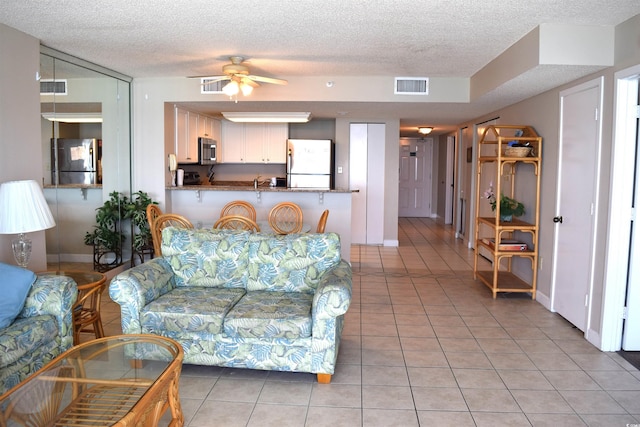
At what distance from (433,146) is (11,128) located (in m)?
10.5

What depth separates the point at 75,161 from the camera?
4816 mm

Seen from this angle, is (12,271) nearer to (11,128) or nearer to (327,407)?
(11,128)

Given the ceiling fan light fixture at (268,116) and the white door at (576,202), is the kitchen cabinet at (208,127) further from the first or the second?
the white door at (576,202)

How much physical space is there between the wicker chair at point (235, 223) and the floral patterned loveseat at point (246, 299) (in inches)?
36.1

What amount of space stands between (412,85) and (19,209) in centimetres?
432

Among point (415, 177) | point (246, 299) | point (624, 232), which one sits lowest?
point (246, 299)

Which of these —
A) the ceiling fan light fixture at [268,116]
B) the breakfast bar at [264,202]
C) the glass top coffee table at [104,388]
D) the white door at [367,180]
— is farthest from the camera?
the white door at [367,180]

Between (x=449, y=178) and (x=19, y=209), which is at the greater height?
(x=449, y=178)

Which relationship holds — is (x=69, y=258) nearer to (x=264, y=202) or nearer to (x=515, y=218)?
(x=264, y=202)

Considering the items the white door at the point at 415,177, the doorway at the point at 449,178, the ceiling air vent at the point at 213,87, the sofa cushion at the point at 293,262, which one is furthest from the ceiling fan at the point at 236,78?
the white door at the point at 415,177

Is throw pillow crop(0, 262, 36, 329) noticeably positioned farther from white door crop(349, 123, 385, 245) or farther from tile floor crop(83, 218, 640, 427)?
white door crop(349, 123, 385, 245)

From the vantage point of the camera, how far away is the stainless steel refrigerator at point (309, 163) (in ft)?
25.7

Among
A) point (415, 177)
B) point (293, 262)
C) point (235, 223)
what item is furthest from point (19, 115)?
point (415, 177)

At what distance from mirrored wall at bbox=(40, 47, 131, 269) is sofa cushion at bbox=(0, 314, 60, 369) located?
1805mm
